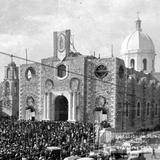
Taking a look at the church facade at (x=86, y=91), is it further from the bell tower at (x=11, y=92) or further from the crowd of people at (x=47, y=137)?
the bell tower at (x=11, y=92)

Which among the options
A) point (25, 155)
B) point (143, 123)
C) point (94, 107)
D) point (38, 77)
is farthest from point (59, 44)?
point (25, 155)

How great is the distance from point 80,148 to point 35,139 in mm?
8070

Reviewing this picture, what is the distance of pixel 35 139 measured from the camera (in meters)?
37.0

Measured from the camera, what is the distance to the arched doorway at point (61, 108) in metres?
51.2

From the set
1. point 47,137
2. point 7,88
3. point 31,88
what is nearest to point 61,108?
point 31,88

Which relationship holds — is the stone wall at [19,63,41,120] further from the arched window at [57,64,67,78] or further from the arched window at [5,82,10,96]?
the arched window at [5,82,10,96]

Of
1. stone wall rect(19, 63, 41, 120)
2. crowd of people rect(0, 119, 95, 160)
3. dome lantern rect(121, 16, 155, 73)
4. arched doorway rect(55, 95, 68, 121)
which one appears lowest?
crowd of people rect(0, 119, 95, 160)

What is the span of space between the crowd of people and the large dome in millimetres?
26184

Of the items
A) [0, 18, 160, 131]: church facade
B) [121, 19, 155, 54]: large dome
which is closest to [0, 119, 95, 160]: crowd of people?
[0, 18, 160, 131]: church facade

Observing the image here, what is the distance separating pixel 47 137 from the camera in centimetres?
3775

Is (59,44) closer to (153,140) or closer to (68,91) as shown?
(68,91)

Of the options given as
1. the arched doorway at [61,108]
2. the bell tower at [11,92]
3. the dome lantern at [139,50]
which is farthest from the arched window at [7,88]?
the dome lantern at [139,50]

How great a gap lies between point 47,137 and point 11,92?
29618 millimetres

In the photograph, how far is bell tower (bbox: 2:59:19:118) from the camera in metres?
65.0
